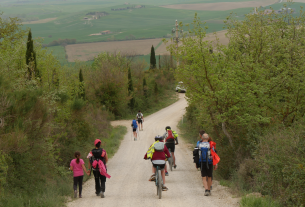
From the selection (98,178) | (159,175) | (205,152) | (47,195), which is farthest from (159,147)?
(47,195)

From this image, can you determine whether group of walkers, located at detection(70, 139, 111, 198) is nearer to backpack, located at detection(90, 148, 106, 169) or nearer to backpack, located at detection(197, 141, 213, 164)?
backpack, located at detection(90, 148, 106, 169)

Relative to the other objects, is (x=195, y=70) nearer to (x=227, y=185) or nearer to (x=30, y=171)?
(x=227, y=185)

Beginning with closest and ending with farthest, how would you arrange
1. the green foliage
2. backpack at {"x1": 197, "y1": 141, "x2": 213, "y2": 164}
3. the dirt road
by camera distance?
the dirt road < backpack at {"x1": 197, "y1": 141, "x2": 213, "y2": 164} < the green foliage

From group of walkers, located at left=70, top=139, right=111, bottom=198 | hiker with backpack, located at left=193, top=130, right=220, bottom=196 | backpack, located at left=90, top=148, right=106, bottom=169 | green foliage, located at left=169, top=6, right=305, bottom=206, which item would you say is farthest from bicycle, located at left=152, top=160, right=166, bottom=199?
green foliage, located at left=169, top=6, right=305, bottom=206

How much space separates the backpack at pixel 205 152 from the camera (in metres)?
11.0

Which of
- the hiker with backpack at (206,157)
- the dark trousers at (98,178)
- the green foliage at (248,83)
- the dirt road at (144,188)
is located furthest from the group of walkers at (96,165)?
the green foliage at (248,83)

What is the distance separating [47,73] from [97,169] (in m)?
12.8

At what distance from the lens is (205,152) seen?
11.0 metres

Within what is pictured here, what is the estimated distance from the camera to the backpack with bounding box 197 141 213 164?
432 inches

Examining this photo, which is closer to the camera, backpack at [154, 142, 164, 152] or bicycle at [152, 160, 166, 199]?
bicycle at [152, 160, 166, 199]

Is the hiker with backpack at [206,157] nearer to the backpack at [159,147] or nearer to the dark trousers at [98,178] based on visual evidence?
the backpack at [159,147]

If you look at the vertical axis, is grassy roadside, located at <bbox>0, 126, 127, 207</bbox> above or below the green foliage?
below

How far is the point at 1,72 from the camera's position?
12.9 m

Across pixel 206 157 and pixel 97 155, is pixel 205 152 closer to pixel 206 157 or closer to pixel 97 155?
pixel 206 157
